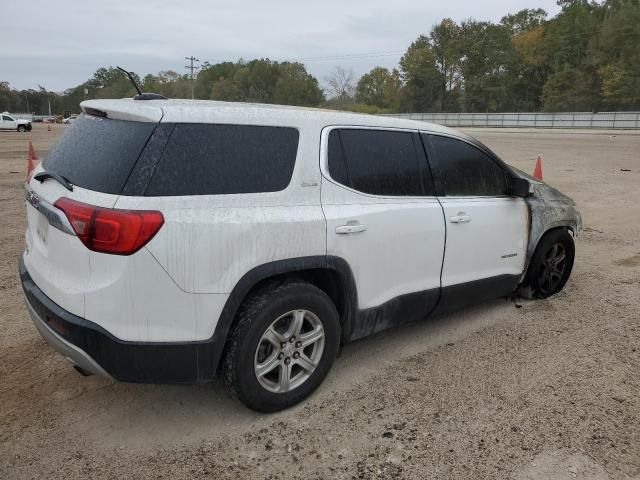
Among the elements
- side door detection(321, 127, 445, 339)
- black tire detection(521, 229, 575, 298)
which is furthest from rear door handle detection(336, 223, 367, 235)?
black tire detection(521, 229, 575, 298)

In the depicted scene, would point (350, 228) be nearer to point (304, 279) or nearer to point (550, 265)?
point (304, 279)

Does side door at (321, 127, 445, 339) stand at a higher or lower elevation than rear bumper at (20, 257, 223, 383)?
higher

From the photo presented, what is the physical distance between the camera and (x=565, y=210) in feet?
15.8

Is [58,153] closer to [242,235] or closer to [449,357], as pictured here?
[242,235]

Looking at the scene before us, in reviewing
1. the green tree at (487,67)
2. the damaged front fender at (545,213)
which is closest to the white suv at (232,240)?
the damaged front fender at (545,213)

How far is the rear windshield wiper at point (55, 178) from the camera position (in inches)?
107

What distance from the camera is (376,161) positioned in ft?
11.3

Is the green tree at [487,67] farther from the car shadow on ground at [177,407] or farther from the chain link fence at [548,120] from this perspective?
the car shadow on ground at [177,407]

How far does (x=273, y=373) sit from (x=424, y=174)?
1.71 m

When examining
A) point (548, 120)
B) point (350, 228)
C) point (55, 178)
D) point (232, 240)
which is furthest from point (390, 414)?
point (548, 120)

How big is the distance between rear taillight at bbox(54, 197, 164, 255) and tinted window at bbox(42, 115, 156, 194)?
136 mm

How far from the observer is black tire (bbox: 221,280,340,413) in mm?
2785

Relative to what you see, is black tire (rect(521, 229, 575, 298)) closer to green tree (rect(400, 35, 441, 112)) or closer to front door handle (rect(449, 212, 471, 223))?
front door handle (rect(449, 212, 471, 223))

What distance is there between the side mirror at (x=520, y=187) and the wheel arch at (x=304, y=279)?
1.83 metres
